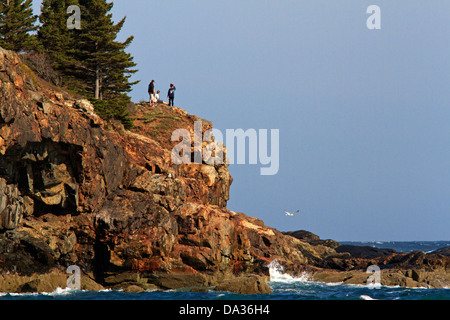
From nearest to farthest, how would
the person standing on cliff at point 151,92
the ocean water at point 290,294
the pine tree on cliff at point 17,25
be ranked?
1. the ocean water at point 290,294
2. the pine tree on cliff at point 17,25
3. the person standing on cliff at point 151,92

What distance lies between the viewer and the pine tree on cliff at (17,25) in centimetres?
4819

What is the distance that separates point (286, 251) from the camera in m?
57.3

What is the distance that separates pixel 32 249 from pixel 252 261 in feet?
60.2

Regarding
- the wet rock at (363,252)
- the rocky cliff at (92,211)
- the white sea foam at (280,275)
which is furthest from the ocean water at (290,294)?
the wet rock at (363,252)

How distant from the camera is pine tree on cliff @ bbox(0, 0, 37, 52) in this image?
158 ft

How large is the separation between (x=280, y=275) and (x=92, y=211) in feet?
63.9

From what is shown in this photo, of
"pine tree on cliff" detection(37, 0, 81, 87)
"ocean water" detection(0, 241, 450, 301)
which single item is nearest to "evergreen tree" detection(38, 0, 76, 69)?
"pine tree on cliff" detection(37, 0, 81, 87)

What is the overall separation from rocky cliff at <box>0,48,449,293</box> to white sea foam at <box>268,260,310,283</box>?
2.08 meters

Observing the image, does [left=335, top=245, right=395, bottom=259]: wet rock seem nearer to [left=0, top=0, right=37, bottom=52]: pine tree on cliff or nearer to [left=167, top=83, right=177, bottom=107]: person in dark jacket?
[left=167, top=83, right=177, bottom=107]: person in dark jacket

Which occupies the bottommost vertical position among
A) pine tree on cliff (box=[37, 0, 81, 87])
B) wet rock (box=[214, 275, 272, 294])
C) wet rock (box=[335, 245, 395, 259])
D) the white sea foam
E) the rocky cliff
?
wet rock (box=[335, 245, 395, 259])

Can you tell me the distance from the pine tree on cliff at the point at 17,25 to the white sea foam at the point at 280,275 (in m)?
29.8

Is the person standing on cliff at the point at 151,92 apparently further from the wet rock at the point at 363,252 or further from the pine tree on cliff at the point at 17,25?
the wet rock at the point at 363,252
